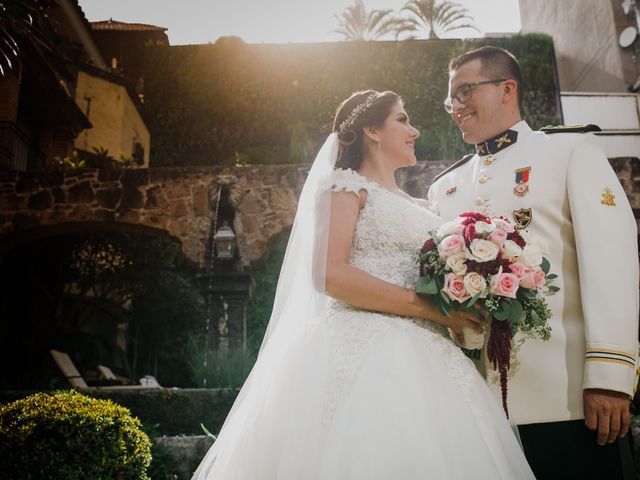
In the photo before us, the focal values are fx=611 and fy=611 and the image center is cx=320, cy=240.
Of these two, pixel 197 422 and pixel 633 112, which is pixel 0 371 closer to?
pixel 197 422

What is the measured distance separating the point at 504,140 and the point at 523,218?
0.47 m

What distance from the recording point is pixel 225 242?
9469 millimetres

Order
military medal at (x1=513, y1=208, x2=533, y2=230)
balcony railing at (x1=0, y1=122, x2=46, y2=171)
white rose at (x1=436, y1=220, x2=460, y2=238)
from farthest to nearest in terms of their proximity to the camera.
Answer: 1. balcony railing at (x1=0, y1=122, x2=46, y2=171)
2. military medal at (x1=513, y1=208, x2=533, y2=230)
3. white rose at (x1=436, y1=220, x2=460, y2=238)

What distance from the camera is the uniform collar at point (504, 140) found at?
2.89m

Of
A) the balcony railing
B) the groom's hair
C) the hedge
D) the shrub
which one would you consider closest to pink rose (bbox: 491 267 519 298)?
the groom's hair

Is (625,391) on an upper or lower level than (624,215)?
lower

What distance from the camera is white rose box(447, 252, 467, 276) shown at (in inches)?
89.0

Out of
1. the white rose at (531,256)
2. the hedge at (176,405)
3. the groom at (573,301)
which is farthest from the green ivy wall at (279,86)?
the white rose at (531,256)

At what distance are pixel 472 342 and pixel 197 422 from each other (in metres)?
5.03

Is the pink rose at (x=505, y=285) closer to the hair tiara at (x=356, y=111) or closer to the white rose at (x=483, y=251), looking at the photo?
Answer: the white rose at (x=483, y=251)

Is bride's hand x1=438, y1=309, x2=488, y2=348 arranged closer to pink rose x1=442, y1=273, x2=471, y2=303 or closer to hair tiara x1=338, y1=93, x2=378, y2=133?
pink rose x1=442, y1=273, x2=471, y2=303

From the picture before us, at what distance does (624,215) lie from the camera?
7.99 feet

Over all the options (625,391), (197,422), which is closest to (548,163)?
(625,391)

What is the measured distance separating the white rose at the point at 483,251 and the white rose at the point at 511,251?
0.11 ft
